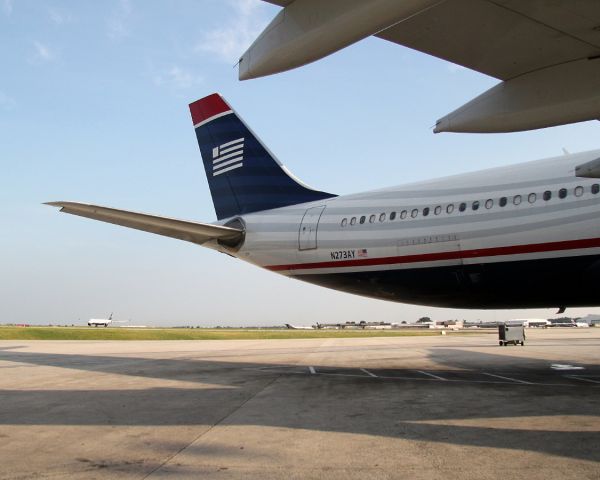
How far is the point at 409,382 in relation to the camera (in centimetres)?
1223

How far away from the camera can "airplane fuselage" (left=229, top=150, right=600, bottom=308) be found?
11.3 m

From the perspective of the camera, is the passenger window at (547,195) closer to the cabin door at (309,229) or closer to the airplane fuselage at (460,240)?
the airplane fuselage at (460,240)

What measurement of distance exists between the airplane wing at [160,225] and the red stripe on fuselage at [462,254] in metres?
2.35

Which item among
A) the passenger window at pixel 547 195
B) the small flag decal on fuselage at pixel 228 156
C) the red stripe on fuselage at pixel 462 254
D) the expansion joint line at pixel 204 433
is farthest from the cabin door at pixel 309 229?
the passenger window at pixel 547 195

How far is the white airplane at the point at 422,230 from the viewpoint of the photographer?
11383 millimetres

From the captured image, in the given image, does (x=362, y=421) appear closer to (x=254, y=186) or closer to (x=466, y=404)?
(x=466, y=404)

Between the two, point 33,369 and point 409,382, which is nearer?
point 409,382

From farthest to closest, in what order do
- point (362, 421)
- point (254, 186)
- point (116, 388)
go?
point (254, 186), point (116, 388), point (362, 421)

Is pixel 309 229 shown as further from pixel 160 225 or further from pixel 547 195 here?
pixel 547 195

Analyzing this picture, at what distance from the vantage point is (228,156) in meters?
18.7

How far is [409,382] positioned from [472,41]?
8.81m

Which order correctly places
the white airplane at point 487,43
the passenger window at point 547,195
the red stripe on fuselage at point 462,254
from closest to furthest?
1. the white airplane at point 487,43
2. the red stripe on fuselage at point 462,254
3. the passenger window at point 547,195

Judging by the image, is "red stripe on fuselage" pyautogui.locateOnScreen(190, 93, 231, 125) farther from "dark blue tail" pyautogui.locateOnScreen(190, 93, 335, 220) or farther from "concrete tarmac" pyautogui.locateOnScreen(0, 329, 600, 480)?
"concrete tarmac" pyautogui.locateOnScreen(0, 329, 600, 480)

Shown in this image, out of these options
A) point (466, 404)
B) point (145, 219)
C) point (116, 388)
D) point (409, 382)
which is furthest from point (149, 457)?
point (145, 219)
